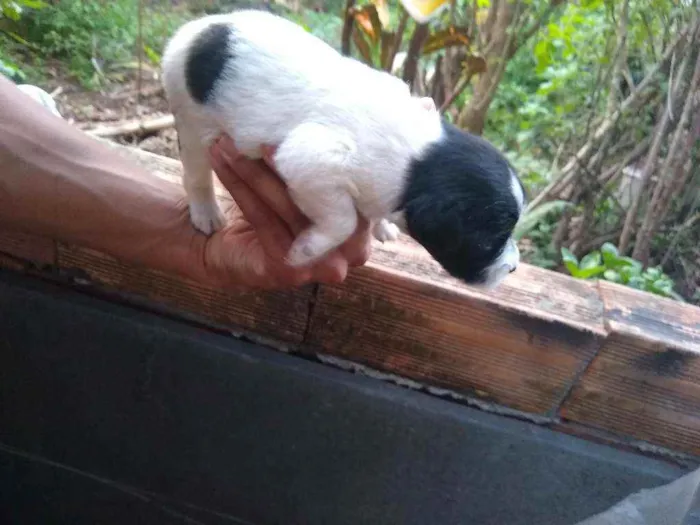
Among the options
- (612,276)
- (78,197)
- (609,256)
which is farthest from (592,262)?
(78,197)

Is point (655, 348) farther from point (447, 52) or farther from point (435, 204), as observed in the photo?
point (447, 52)

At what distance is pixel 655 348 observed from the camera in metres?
1.36

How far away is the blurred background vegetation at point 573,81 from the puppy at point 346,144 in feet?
3.46

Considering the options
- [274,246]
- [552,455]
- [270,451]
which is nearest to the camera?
[274,246]

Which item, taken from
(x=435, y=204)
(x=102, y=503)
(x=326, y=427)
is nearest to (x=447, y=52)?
(x=326, y=427)

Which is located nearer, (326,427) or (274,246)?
(274,246)

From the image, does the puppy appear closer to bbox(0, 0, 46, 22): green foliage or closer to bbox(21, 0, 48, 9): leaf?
bbox(0, 0, 46, 22): green foliage

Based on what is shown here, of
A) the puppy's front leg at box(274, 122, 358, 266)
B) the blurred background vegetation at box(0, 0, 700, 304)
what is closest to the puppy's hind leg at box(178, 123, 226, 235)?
the puppy's front leg at box(274, 122, 358, 266)

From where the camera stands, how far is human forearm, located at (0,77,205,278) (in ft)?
4.15

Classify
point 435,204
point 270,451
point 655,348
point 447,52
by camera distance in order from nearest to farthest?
point 435,204 < point 655,348 < point 270,451 < point 447,52

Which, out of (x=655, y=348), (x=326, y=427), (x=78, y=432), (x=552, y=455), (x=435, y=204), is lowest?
(x=78, y=432)

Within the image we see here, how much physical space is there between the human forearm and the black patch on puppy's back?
300 millimetres

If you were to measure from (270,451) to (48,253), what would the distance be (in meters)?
0.68

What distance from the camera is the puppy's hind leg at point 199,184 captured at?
1156 millimetres
